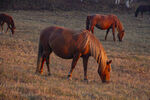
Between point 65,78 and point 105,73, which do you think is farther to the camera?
point 65,78

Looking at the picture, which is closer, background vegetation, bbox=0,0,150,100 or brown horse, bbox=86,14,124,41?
background vegetation, bbox=0,0,150,100

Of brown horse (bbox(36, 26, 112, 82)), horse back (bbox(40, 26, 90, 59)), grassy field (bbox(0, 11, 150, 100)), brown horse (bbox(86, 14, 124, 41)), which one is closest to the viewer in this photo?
grassy field (bbox(0, 11, 150, 100))

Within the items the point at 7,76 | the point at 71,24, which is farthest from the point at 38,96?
the point at 71,24

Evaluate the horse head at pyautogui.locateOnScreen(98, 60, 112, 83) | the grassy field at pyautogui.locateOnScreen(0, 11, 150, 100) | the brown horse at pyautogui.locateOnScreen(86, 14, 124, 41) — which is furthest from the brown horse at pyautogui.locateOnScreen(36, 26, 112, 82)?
the brown horse at pyautogui.locateOnScreen(86, 14, 124, 41)

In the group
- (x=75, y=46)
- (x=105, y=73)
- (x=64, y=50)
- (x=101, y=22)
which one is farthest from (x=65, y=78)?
(x=101, y=22)

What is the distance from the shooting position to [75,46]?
7.67 m

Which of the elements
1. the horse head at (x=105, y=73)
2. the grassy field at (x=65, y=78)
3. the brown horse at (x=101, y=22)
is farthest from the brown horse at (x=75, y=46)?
the brown horse at (x=101, y=22)

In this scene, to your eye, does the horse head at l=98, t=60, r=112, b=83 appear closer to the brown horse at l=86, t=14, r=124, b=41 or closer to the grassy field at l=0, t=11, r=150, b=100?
the grassy field at l=0, t=11, r=150, b=100

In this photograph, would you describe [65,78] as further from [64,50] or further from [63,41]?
[63,41]

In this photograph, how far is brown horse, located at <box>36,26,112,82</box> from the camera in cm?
760

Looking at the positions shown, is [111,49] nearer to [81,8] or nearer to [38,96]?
[38,96]

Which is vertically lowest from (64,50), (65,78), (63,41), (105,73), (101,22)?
(65,78)

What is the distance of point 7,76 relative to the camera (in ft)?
23.2

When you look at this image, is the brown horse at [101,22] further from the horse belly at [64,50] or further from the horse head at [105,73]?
the horse head at [105,73]
